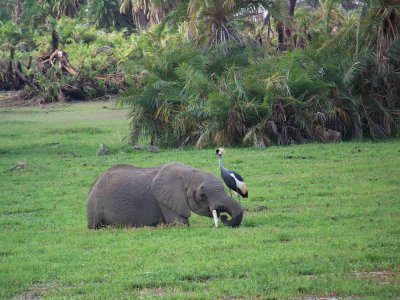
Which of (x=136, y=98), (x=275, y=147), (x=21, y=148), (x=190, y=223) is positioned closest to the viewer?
(x=190, y=223)

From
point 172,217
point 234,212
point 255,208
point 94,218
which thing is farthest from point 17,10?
point 234,212

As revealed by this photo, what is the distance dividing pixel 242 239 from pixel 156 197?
190 cm

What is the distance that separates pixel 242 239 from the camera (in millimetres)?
12281

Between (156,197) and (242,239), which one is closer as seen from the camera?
(242,239)

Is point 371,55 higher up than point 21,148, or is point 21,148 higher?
point 371,55

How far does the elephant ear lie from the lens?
13578 mm

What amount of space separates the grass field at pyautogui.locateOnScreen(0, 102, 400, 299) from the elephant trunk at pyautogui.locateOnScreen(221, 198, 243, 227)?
12 centimetres

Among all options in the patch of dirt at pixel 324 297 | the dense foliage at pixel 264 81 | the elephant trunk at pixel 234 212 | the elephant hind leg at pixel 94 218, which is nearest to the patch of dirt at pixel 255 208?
the elephant trunk at pixel 234 212

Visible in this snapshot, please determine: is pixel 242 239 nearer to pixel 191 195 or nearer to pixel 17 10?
pixel 191 195

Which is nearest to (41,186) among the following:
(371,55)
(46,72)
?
(371,55)

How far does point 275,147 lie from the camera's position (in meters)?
23.5

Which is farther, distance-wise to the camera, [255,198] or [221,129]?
[221,129]

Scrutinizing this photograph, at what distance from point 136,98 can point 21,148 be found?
3.86m

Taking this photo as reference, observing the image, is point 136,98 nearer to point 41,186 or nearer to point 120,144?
point 120,144
